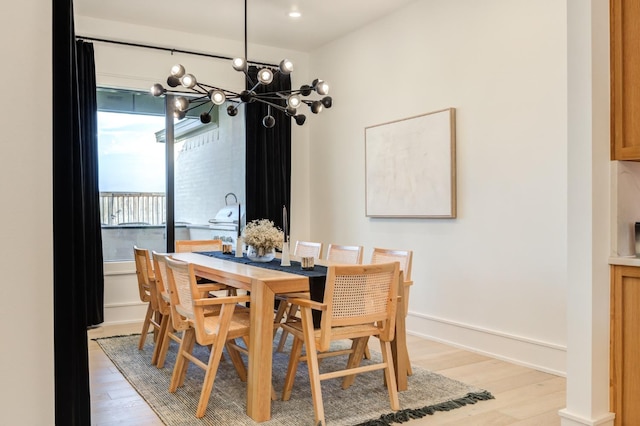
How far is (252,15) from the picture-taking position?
201 inches

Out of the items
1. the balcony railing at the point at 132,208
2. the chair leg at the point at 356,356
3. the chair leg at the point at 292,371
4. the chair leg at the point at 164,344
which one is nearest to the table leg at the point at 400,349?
the chair leg at the point at 356,356

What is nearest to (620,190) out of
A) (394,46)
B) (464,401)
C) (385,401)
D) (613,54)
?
(613,54)

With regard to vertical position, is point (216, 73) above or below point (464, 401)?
above

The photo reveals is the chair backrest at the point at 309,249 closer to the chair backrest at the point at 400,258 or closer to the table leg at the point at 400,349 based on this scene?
the chair backrest at the point at 400,258

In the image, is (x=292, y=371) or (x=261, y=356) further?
(x=292, y=371)

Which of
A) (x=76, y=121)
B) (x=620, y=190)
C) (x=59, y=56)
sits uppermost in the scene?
(x=59, y=56)

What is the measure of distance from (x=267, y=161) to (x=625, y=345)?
14.3 feet

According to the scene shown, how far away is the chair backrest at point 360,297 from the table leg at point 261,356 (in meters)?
0.30

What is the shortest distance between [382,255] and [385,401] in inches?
43.4

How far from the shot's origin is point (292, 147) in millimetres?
6332

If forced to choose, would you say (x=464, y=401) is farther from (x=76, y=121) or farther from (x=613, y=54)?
(x=76, y=121)

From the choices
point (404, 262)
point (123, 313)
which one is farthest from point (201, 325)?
point (123, 313)

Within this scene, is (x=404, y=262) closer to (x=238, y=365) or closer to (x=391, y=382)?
(x=391, y=382)

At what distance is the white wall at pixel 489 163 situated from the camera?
3.60 m
